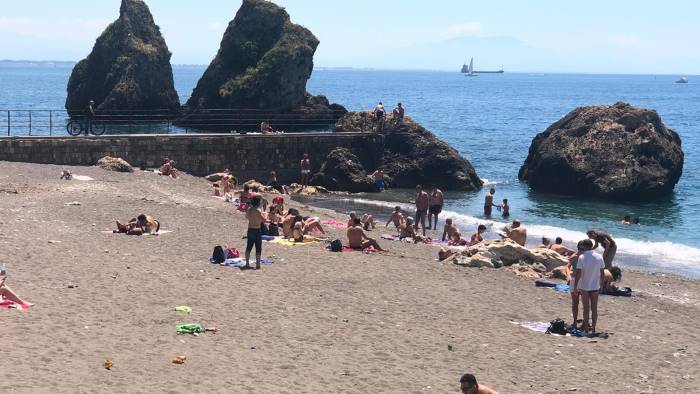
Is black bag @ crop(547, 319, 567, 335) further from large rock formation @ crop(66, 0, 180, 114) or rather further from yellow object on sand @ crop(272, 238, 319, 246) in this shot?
large rock formation @ crop(66, 0, 180, 114)

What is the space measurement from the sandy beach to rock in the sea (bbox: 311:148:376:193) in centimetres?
1596

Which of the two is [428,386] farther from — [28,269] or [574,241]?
[574,241]

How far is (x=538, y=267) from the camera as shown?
1870 centimetres

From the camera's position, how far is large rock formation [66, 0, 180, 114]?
2790 inches

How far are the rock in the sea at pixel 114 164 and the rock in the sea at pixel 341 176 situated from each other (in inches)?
336

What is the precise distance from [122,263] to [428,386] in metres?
7.30

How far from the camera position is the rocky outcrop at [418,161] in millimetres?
38375

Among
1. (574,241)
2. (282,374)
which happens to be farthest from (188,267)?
(574,241)

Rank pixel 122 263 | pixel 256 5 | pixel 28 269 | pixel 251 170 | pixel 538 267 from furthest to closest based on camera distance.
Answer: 1. pixel 256 5
2. pixel 251 170
3. pixel 538 267
4. pixel 122 263
5. pixel 28 269

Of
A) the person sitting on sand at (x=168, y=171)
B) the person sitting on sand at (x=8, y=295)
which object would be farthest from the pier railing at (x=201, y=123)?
the person sitting on sand at (x=8, y=295)

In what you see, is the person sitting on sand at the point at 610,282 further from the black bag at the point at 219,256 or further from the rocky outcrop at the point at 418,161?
the rocky outcrop at the point at 418,161

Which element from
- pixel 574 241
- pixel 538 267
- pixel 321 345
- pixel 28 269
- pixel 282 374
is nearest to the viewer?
pixel 282 374

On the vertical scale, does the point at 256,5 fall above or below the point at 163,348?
above

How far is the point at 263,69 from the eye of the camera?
64875 millimetres
